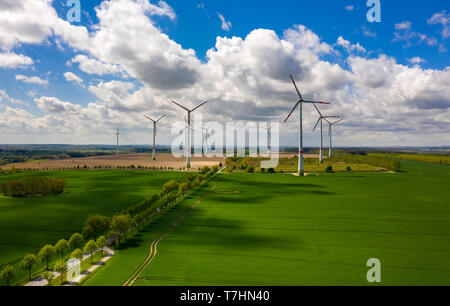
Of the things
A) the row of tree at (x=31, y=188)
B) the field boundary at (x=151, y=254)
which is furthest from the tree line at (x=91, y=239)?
the row of tree at (x=31, y=188)

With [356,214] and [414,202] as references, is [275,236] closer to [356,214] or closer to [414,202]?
[356,214]

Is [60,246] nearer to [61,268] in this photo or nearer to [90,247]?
[90,247]

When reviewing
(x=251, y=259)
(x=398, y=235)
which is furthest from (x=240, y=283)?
(x=398, y=235)

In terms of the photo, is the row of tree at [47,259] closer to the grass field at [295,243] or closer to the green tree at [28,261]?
the green tree at [28,261]

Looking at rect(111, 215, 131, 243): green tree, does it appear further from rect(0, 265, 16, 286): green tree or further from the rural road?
rect(0, 265, 16, 286): green tree
